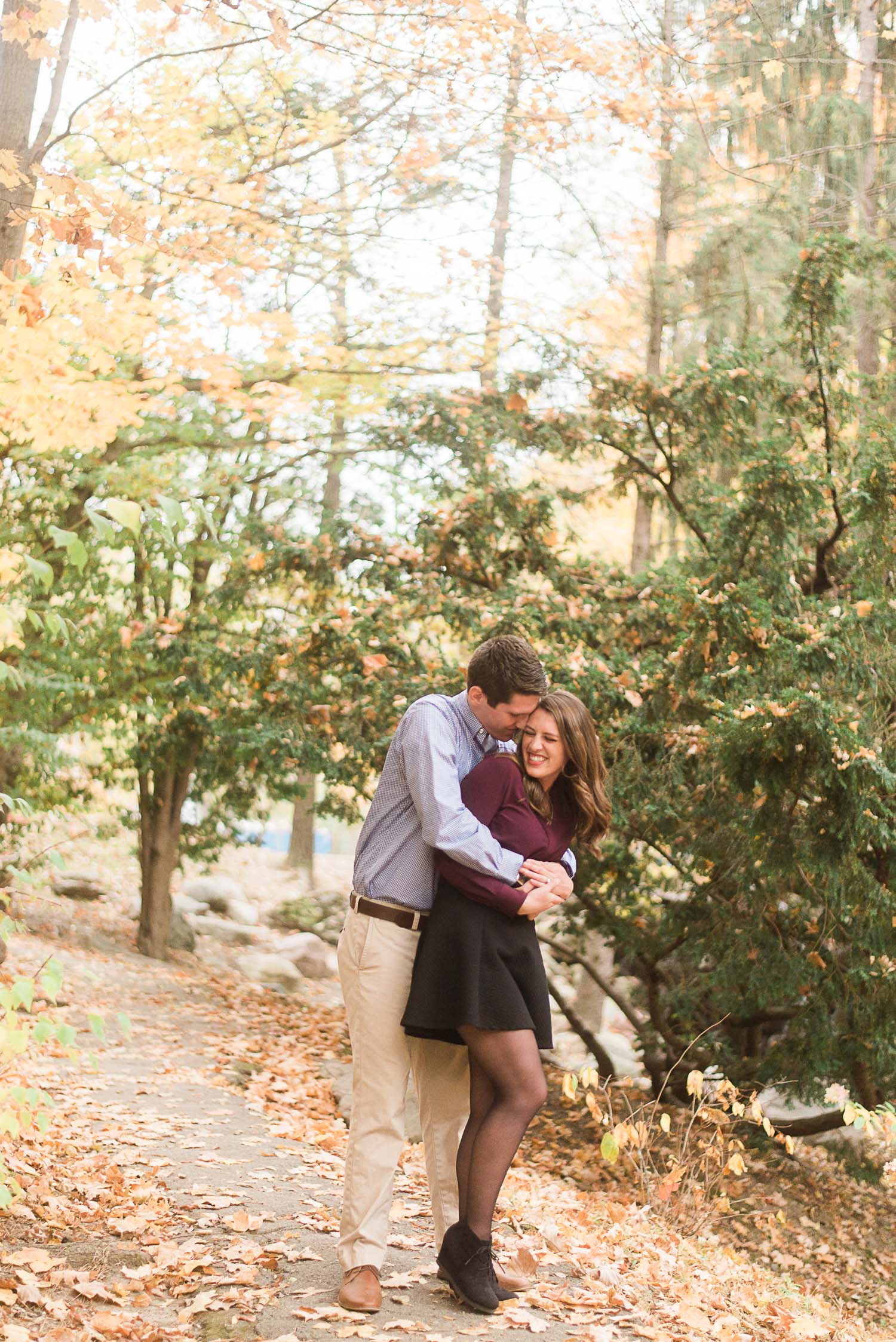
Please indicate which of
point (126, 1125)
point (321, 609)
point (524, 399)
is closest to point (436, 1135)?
point (126, 1125)

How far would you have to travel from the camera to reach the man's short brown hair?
330cm

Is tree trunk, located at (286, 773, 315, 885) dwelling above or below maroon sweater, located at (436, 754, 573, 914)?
below

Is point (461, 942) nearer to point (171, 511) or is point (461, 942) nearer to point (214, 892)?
point (171, 511)

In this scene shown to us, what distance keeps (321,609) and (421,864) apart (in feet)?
23.3

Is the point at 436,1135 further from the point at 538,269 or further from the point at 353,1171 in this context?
the point at 538,269

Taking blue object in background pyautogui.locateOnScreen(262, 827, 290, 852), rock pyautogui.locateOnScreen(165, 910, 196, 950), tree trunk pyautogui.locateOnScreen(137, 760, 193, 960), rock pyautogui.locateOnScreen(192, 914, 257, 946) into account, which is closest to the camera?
tree trunk pyautogui.locateOnScreen(137, 760, 193, 960)

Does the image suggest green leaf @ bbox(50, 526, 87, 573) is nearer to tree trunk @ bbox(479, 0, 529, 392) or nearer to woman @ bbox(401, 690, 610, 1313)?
woman @ bbox(401, 690, 610, 1313)

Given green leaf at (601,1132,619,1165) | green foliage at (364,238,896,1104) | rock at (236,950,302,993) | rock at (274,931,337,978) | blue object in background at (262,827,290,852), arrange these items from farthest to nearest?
blue object in background at (262,827,290,852), rock at (274,931,337,978), rock at (236,950,302,993), green foliage at (364,238,896,1104), green leaf at (601,1132,619,1165)

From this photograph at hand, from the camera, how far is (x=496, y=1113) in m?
3.31

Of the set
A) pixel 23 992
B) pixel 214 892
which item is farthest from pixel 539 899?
pixel 214 892

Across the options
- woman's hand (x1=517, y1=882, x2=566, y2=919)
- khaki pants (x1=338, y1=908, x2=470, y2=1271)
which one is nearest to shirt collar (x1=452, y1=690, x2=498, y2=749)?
woman's hand (x1=517, y1=882, x2=566, y2=919)

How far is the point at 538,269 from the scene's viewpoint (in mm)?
15695

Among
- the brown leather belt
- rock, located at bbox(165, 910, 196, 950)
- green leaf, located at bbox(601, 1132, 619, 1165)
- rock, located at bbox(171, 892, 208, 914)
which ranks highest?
the brown leather belt

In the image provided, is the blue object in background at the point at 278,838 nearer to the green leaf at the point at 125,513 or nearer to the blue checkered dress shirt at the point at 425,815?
the blue checkered dress shirt at the point at 425,815
